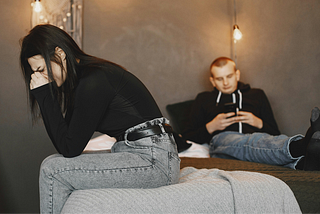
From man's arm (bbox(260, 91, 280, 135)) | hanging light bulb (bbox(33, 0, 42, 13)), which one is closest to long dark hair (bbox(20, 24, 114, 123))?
hanging light bulb (bbox(33, 0, 42, 13))

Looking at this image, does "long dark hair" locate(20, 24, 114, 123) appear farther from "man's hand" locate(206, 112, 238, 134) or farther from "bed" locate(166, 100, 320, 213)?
"man's hand" locate(206, 112, 238, 134)

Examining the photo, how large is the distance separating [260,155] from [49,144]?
60.4 inches

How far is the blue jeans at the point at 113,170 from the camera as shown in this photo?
88 centimetres

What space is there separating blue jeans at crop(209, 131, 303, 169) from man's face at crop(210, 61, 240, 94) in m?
0.44

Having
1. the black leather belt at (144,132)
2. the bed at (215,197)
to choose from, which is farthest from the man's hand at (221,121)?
the black leather belt at (144,132)

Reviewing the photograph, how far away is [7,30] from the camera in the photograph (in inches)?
78.2

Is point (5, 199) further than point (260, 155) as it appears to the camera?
Yes

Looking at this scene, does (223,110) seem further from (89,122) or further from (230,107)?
(89,122)

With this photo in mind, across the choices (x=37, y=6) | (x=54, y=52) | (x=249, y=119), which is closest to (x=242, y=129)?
(x=249, y=119)

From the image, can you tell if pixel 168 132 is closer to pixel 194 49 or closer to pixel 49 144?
pixel 49 144

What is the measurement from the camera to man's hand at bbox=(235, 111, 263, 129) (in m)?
2.02

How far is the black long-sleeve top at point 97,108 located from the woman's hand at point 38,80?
2 centimetres

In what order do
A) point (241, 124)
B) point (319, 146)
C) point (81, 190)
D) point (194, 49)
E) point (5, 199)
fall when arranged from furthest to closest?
point (194, 49), point (241, 124), point (5, 199), point (319, 146), point (81, 190)

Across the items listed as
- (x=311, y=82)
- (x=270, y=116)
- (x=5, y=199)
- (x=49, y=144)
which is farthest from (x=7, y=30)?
(x=311, y=82)
